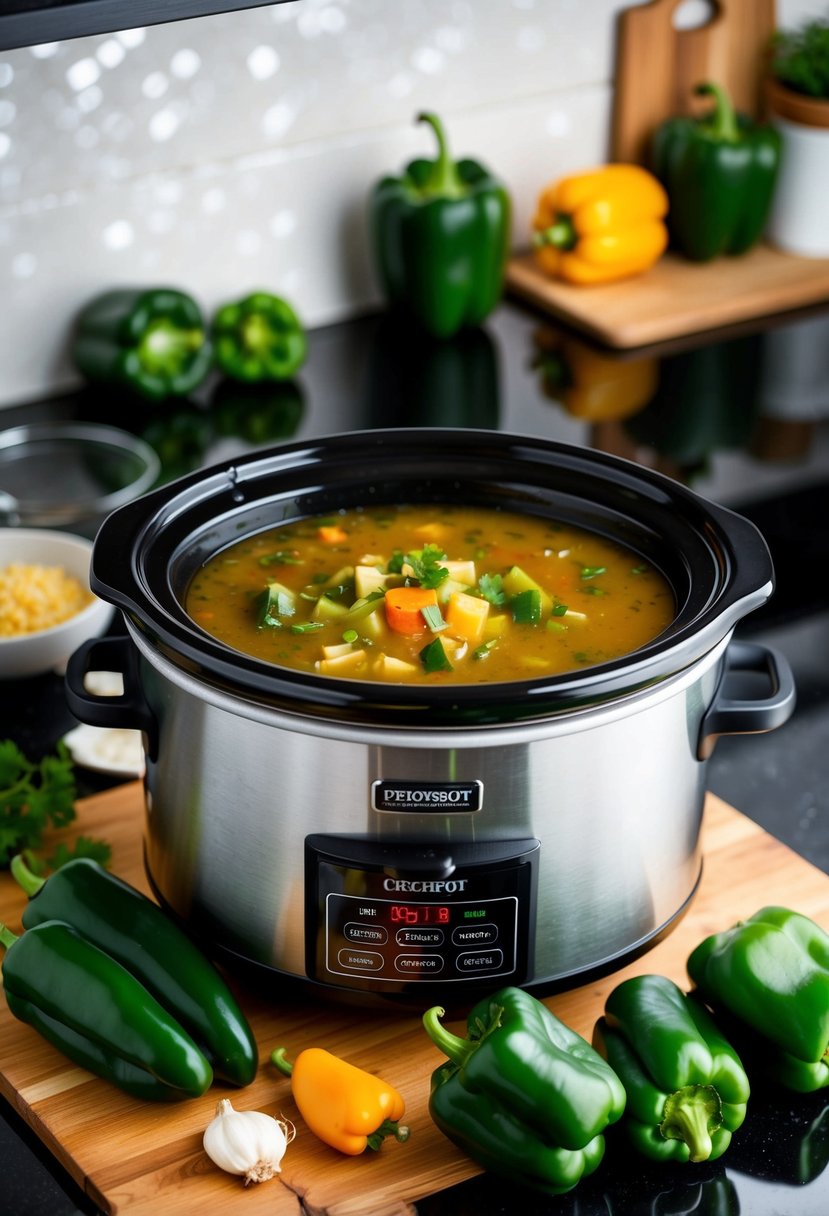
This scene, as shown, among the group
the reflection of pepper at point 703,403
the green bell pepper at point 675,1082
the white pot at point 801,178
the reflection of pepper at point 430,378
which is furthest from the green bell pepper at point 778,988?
the white pot at point 801,178

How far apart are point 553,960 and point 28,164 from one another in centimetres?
197

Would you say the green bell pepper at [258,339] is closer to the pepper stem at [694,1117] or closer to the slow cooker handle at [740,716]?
the slow cooker handle at [740,716]

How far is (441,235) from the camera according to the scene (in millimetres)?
3230

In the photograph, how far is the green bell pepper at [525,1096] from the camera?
150 centimetres

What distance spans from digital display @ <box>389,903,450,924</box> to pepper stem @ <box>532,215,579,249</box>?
213cm

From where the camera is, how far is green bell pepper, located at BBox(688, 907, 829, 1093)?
1665 millimetres

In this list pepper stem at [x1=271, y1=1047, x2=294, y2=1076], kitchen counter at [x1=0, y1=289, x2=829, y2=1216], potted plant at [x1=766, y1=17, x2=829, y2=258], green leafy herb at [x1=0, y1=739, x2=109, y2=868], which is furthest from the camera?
potted plant at [x1=766, y1=17, x2=829, y2=258]

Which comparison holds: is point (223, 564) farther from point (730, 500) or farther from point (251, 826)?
point (730, 500)

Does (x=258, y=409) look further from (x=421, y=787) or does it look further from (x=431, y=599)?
(x=421, y=787)

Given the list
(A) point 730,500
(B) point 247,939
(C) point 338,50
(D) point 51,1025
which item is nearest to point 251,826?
(B) point 247,939

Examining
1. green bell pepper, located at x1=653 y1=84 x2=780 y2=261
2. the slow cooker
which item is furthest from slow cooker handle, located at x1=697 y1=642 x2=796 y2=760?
green bell pepper, located at x1=653 y1=84 x2=780 y2=261

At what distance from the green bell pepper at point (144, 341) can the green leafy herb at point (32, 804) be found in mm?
1196

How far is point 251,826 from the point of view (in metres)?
1.68

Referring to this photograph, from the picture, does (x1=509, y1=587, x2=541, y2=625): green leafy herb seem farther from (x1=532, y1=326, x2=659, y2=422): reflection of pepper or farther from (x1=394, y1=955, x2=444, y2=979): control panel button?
(x1=532, y1=326, x2=659, y2=422): reflection of pepper
